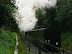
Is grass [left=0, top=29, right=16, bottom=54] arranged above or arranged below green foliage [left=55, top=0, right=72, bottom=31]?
below

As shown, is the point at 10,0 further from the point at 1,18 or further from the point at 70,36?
the point at 70,36

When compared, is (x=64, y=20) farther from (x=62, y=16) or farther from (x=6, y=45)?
(x=6, y=45)

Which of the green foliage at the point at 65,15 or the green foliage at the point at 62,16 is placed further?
the green foliage at the point at 62,16

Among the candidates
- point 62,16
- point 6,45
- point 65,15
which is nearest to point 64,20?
point 62,16

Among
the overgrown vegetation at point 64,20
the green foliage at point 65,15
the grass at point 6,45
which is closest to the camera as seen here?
the grass at point 6,45

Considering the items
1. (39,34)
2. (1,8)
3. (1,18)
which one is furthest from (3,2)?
(39,34)

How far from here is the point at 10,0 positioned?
638 inches

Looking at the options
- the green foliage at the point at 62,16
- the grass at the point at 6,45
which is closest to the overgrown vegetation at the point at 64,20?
the green foliage at the point at 62,16

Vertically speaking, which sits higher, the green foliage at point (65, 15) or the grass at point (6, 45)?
the green foliage at point (65, 15)

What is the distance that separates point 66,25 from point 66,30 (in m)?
1.12

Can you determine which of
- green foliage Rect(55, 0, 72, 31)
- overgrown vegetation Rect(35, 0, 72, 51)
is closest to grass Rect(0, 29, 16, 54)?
overgrown vegetation Rect(35, 0, 72, 51)

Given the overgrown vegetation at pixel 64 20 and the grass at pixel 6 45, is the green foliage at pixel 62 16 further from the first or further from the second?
the grass at pixel 6 45

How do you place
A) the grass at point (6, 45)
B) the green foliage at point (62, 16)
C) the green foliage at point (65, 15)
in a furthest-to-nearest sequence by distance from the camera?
the green foliage at point (62, 16), the green foliage at point (65, 15), the grass at point (6, 45)

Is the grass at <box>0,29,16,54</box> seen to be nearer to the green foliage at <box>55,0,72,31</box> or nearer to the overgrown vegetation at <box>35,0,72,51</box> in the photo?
the overgrown vegetation at <box>35,0,72,51</box>
